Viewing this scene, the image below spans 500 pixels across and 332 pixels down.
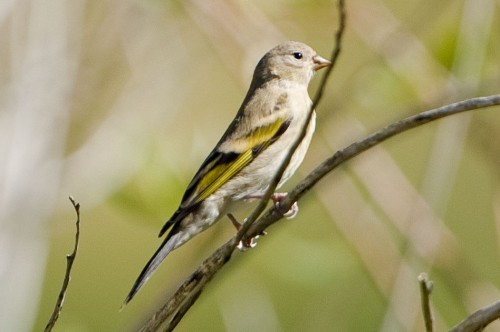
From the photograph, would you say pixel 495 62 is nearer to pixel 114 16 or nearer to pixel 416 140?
pixel 114 16

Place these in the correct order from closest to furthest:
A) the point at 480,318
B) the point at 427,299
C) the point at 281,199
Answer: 1. the point at 480,318
2. the point at 427,299
3. the point at 281,199

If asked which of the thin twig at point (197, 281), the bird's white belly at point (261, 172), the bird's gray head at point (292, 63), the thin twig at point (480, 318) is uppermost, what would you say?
the bird's gray head at point (292, 63)

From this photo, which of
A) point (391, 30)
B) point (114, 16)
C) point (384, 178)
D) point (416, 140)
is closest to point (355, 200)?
point (384, 178)

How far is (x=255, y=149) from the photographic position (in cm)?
418

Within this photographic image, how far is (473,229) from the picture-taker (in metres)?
8.25

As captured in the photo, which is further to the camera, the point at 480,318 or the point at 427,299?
the point at 427,299

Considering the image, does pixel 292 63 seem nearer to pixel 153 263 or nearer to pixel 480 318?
pixel 153 263

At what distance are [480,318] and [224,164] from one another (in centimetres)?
216

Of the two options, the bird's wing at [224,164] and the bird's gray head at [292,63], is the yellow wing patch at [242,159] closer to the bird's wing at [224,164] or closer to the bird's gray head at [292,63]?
the bird's wing at [224,164]

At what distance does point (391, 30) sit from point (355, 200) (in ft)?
2.39

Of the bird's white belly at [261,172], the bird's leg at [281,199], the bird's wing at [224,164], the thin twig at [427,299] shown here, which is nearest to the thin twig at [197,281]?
the thin twig at [427,299]

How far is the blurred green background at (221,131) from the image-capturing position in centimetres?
361

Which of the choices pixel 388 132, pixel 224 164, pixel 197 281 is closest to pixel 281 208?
pixel 197 281

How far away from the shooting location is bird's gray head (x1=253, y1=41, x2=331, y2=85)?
4.72m
